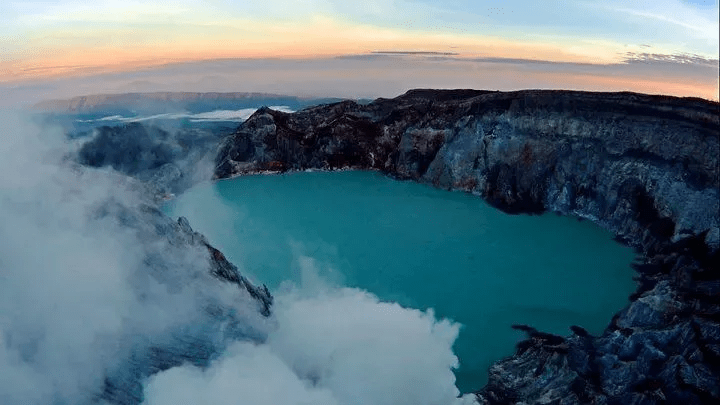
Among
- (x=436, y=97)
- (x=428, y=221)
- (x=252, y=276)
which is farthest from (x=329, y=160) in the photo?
(x=252, y=276)

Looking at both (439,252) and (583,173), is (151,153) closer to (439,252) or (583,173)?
(439,252)

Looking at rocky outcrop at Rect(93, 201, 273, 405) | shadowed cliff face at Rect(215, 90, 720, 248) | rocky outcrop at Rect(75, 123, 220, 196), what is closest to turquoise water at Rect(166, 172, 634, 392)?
shadowed cliff face at Rect(215, 90, 720, 248)

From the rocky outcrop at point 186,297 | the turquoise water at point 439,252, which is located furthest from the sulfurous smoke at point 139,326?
the turquoise water at point 439,252

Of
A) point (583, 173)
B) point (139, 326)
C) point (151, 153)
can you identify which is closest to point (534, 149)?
point (583, 173)

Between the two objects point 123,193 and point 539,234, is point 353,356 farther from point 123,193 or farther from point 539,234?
point 539,234

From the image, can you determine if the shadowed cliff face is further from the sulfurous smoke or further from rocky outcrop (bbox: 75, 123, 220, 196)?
the sulfurous smoke
